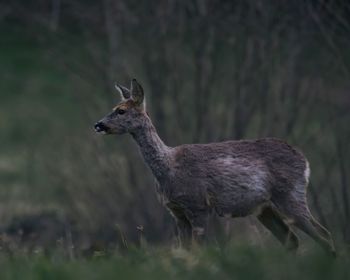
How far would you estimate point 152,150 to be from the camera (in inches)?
486

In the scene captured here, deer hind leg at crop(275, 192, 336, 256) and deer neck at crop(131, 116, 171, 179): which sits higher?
deer neck at crop(131, 116, 171, 179)

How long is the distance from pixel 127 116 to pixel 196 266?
382 centimetres

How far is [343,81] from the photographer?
Result: 63.9ft

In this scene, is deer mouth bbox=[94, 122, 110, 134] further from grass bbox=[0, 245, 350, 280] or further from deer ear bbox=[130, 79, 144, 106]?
grass bbox=[0, 245, 350, 280]

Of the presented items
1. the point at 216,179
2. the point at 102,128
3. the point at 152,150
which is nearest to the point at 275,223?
the point at 216,179

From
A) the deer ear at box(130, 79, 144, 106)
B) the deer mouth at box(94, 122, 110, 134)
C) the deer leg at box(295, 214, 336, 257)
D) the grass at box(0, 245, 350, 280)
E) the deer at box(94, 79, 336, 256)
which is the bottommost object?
the deer leg at box(295, 214, 336, 257)

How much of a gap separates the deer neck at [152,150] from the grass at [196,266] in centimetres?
259

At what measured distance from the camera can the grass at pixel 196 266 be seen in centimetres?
809

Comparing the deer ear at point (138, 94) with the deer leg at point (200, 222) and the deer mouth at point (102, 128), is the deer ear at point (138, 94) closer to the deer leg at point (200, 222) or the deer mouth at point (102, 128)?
the deer mouth at point (102, 128)

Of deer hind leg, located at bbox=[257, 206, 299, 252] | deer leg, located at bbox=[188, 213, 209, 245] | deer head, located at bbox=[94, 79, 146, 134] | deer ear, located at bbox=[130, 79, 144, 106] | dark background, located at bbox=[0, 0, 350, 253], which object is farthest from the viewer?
dark background, located at bbox=[0, 0, 350, 253]

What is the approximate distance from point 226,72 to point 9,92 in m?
13.0

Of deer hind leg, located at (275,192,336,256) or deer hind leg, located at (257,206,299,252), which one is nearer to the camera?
deer hind leg, located at (275,192,336,256)

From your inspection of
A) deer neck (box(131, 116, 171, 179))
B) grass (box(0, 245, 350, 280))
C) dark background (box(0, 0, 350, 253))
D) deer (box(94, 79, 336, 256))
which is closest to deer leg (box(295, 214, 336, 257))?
deer (box(94, 79, 336, 256))

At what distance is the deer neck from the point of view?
40.3 ft
